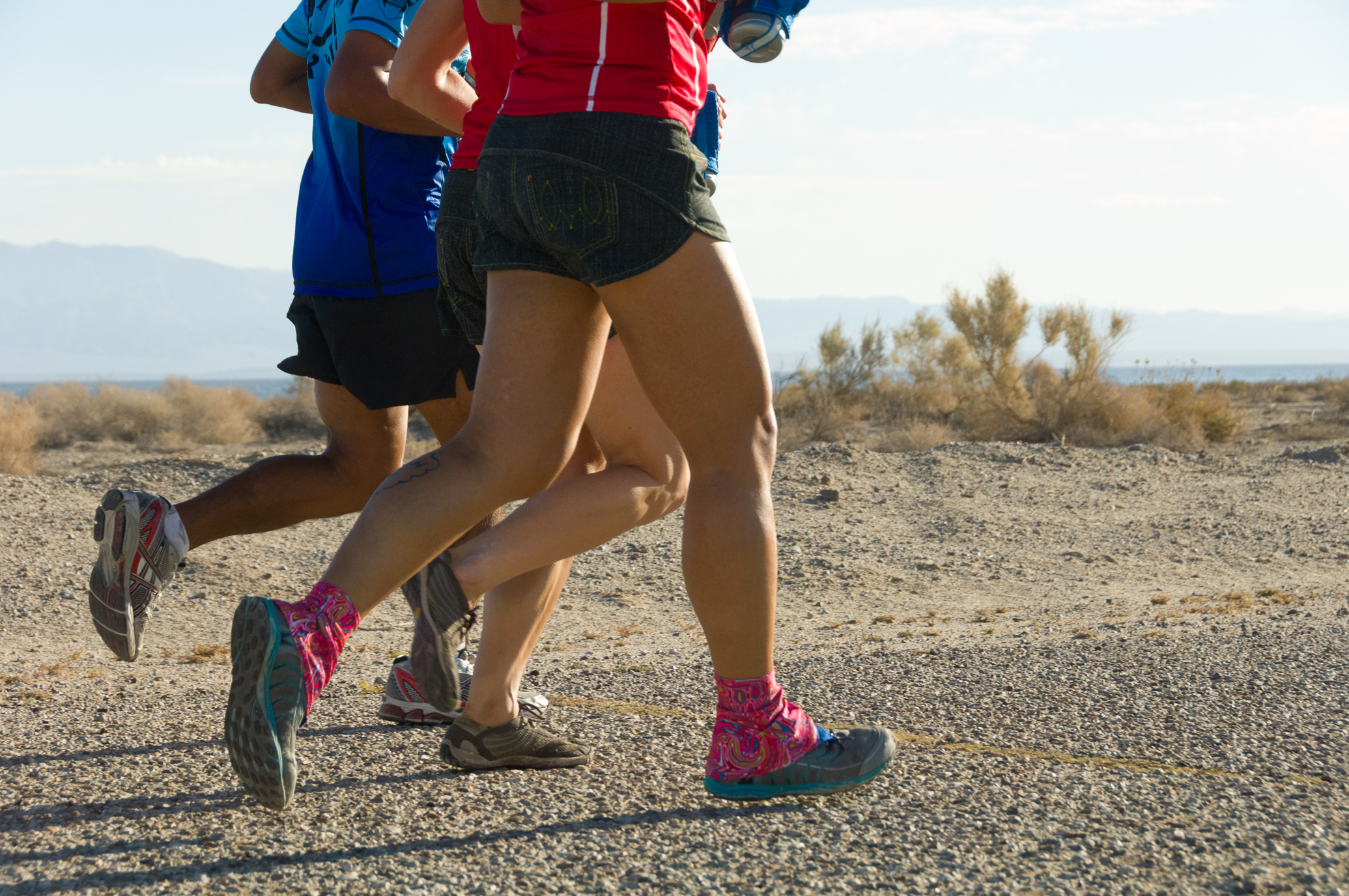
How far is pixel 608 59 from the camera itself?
1.83 metres

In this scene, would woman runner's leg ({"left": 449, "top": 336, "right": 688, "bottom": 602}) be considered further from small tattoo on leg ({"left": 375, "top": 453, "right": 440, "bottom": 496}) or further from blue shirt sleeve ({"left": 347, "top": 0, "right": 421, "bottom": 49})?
blue shirt sleeve ({"left": 347, "top": 0, "right": 421, "bottom": 49})

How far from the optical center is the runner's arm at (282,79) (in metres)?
3.12

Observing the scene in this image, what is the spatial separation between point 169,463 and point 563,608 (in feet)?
20.9

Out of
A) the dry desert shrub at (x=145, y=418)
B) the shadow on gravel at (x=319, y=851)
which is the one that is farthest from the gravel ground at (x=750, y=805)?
the dry desert shrub at (x=145, y=418)

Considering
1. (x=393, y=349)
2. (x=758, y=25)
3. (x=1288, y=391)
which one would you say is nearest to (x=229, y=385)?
(x=1288, y=391)

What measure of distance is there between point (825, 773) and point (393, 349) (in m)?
1.53

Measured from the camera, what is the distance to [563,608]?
6.21 metres

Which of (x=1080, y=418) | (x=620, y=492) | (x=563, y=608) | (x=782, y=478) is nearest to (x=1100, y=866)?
(x=620, y=492)

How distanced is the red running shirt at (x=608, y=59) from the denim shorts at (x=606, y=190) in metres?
0.03

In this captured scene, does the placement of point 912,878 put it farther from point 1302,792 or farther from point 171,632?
point 171,632

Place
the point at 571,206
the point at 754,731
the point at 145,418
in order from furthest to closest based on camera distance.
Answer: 1. the point at 145,418
2. the point at 754,731
3. the point at 571,206

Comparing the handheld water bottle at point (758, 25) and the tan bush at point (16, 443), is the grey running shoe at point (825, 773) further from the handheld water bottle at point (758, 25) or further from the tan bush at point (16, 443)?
the tan bush at point (16, 443)

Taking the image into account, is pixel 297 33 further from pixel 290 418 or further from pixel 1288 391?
pixel 1288 391

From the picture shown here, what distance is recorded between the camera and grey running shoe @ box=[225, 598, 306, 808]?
1.70 m
